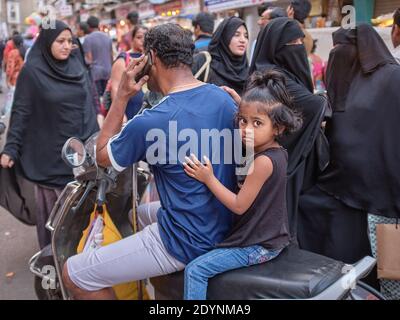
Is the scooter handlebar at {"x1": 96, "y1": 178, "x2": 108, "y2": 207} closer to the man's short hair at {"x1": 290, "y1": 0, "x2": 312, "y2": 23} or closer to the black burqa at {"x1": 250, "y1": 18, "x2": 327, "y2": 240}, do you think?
the black burqa at {"x1": 250, "y1": 18, "x2": 327, "y2": 240}

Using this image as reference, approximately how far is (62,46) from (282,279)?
243 cm

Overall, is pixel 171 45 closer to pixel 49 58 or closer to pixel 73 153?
pixel 73 153

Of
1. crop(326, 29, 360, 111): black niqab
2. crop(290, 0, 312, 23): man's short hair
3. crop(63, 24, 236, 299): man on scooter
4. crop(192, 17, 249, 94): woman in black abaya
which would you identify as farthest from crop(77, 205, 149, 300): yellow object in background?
crop(290, 0, 312, 23): man's short hair

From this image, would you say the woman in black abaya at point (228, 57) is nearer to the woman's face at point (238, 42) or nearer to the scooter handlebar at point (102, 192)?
the woman's face at point (238, 42)

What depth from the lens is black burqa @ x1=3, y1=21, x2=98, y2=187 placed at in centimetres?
327

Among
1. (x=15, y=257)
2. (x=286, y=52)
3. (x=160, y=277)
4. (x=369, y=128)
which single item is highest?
(x=286, y=52)

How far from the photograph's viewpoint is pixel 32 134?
3369 millimetres

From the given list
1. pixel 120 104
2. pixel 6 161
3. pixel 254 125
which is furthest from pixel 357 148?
pixel 6 161

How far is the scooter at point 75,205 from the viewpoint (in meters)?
2.22

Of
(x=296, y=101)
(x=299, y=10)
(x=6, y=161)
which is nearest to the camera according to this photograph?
(x=296, y=101)

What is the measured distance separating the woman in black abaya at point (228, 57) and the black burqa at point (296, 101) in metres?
1.10

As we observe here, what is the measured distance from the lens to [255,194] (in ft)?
5.92
